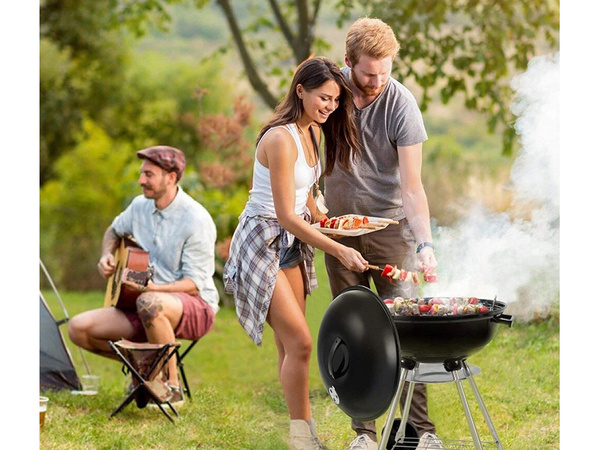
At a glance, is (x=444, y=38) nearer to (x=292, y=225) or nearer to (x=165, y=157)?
(x=165, y=157)

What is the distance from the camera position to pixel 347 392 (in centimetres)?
284

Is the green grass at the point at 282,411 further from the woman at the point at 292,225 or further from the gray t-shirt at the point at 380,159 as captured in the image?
the gray t-shirt at the point at 380,159

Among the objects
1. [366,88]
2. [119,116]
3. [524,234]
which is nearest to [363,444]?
[366,88]

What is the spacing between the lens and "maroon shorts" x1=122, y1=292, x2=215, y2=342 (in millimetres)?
4113

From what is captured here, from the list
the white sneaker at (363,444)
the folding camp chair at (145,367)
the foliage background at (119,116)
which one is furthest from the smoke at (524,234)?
the foliage background at (119,116)

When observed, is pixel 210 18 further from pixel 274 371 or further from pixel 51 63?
pixel 274 371

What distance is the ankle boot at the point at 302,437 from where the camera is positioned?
10.5ft

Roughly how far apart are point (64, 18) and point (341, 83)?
6.51 metres

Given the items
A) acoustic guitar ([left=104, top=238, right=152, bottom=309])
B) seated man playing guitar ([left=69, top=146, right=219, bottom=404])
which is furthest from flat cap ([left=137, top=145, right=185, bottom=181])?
acoustic guitar ([left=104, top=238, right=152, bottom=309])

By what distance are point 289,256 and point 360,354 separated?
0.57 metres

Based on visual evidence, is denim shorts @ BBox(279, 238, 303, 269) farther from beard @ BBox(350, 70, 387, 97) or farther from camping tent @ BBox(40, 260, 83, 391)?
camping tent @ BBox(40, 260, 83, 391)

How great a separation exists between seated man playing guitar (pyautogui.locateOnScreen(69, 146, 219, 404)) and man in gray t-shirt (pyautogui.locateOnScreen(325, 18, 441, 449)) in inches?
39.4

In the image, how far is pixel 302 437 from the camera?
3205 mm

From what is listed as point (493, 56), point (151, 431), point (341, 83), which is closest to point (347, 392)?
A: point (341, 83)
